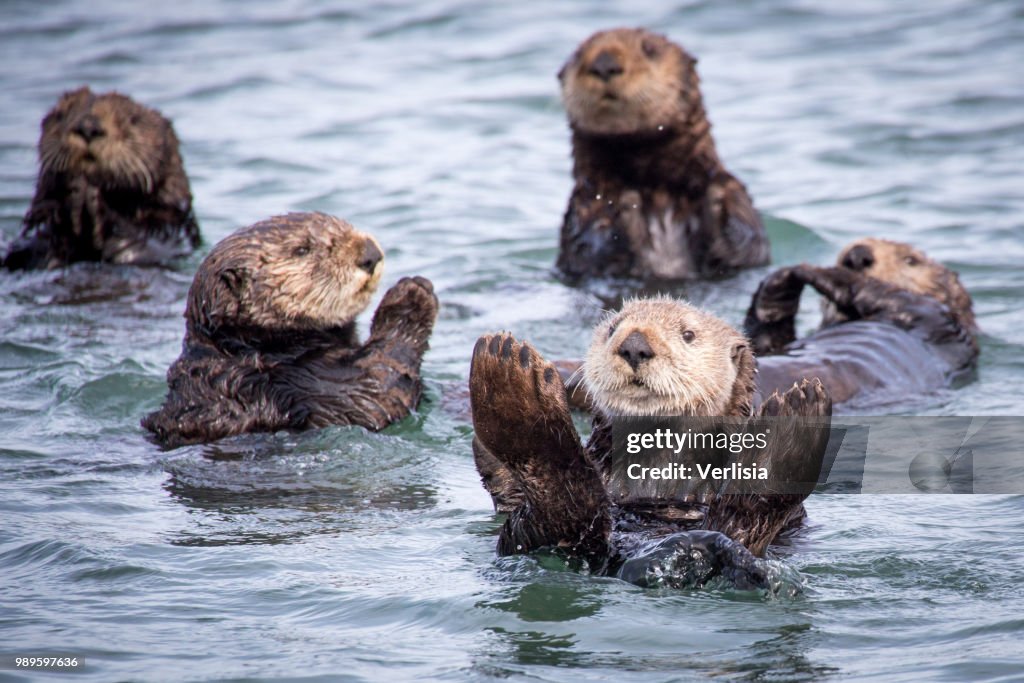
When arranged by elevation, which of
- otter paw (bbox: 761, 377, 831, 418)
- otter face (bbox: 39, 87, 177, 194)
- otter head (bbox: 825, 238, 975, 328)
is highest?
otter face (bbox: 39, 87, 177, 194)

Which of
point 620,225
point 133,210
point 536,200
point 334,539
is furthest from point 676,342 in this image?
point 536,200

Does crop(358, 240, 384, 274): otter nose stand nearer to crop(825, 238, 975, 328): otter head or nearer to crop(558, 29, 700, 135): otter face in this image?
crop(558, 29, 700, 135): otter face

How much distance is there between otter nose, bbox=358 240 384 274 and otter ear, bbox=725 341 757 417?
6.17 feet

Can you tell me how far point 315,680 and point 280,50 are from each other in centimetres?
1256

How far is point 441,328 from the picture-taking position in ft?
25.7

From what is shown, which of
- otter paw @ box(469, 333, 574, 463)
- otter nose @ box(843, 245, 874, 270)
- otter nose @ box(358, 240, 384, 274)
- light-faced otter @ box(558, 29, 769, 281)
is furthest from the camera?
light-faced otter @ box(558, 29, 769, 281)

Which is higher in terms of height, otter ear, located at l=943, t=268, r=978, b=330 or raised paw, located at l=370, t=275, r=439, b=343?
raised paw, located at l=370, t=275, r=439, b=343

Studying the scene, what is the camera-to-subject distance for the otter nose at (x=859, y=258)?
285 inches

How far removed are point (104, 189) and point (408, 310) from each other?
3.13 metres

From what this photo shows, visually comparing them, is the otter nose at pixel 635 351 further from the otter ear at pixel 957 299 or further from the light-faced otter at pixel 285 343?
the otter ear at pixel 957 299

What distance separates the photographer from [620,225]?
27.1ft

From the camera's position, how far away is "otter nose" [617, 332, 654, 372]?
4379 millimetres

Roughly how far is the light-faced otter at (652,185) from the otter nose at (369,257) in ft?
7.70

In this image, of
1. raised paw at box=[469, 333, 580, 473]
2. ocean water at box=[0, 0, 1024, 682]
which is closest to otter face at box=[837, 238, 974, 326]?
ocean water at box=[0, 0, 1024, 682]
